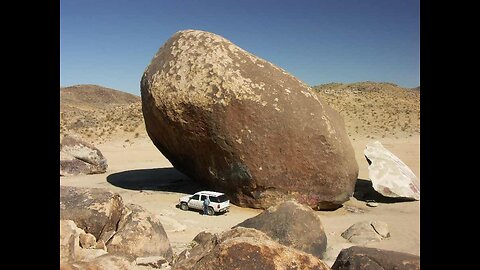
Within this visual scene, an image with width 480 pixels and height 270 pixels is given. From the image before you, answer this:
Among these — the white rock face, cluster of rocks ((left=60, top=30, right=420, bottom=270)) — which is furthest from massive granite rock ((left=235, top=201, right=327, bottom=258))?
the white rock face

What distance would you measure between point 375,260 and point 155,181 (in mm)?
10607

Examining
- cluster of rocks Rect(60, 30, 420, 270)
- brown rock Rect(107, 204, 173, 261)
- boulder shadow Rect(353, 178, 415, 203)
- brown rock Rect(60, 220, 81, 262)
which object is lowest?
boulder shadow Rect(353, 178, 415, 203)

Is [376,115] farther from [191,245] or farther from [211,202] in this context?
[191,245]

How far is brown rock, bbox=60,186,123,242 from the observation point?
287 inches

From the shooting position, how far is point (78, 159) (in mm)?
17109

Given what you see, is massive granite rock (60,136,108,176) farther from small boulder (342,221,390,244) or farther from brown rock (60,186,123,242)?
small boulder (342,221,390,244)

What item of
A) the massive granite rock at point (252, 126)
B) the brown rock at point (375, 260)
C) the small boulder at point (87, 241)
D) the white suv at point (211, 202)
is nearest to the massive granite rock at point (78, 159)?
the massive granite rock at point (252, 126)

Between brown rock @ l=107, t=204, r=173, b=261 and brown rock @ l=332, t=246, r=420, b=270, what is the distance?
2915 millimetres

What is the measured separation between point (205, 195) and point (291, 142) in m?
2.59

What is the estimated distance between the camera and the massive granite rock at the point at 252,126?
36.6 feet

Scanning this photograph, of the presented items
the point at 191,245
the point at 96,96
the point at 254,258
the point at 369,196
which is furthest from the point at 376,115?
the point at 96,96
